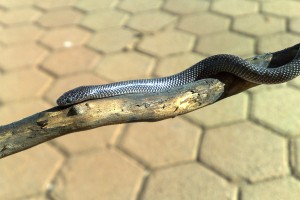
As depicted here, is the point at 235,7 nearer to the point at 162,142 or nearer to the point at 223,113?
the point at 223,113

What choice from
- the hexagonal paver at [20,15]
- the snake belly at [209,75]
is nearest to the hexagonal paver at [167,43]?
the hexagonal paver at [20,15]

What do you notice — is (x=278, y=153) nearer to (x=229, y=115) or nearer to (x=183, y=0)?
(x=229, y=115)

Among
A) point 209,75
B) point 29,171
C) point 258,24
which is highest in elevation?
point 209,75

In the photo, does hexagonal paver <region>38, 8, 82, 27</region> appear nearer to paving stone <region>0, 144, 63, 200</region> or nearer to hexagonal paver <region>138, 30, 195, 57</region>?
hexagonal paver <region>138, 30, 195, 57</region>

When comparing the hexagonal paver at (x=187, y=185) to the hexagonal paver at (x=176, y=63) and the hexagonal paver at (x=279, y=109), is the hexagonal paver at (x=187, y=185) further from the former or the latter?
the hexagonal paver at (x=176, y=63)

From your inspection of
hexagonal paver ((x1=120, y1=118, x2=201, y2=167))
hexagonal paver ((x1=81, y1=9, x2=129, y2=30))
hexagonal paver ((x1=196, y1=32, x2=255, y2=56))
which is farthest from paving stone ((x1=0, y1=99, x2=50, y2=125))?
hexagonal paver ((x1=196, y1=32, x2=255, y2=56))

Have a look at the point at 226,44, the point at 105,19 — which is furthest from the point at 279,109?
the point at 105,19
